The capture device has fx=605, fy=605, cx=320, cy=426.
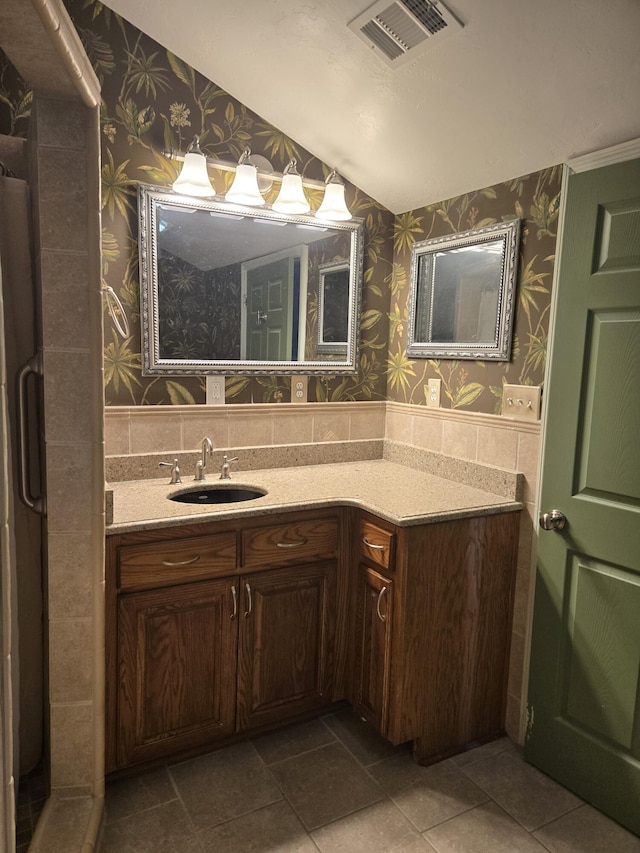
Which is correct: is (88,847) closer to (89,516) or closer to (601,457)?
(89,516)

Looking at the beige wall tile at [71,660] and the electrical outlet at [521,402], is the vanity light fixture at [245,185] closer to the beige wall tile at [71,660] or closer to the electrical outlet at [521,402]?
the electrical outlet at [521,402]

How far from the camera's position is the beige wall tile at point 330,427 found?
2.71 m

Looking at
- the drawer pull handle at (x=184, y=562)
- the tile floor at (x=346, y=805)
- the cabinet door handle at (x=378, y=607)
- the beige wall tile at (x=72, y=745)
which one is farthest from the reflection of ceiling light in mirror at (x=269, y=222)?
the tile floor at (x=346, y=805)

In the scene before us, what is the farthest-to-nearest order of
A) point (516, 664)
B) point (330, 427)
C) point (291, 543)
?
point (330, 427) → point (516, 664) → point (291, 543)

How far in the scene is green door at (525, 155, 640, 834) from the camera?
1.81m

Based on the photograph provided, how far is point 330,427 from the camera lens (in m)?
2.73

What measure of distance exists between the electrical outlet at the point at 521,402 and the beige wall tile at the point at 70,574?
1.49 m

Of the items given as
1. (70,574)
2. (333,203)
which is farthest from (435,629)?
(333,203)

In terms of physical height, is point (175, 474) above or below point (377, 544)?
above

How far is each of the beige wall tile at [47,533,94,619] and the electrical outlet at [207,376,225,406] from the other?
0.93 m

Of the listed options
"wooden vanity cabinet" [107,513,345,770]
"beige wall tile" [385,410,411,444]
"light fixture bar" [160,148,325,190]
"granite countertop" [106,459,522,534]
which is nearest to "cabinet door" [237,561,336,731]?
"wooden vanity cabinet" [107,513,345,770]

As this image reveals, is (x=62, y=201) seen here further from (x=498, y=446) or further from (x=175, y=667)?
(x=498, y=446)

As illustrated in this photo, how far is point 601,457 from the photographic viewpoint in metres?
1.89

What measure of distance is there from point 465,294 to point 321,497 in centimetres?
99
